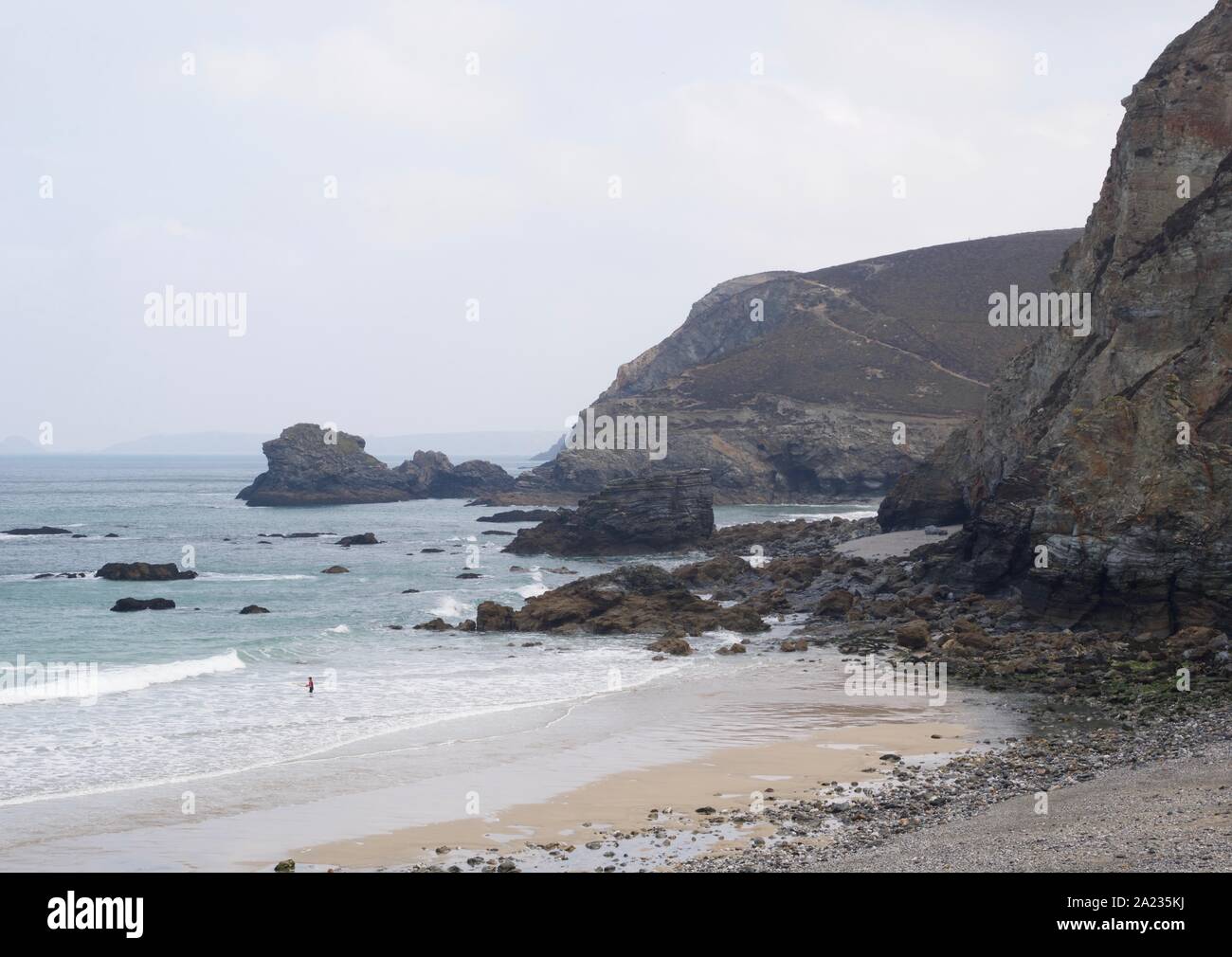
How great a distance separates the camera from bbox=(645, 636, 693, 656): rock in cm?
3638

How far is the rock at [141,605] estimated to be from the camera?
45.9m

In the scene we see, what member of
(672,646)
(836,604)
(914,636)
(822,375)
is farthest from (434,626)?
(822,375)

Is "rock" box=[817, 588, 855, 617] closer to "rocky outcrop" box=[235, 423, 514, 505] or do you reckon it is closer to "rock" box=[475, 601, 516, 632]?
"rock" box=[475, 601, 516, 632]

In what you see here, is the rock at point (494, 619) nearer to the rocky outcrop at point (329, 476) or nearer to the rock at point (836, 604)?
the rock at point (836, 604)

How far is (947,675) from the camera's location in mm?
30688

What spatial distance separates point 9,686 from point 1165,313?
37.7 metres

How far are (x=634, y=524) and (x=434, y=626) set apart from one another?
30.3 metres

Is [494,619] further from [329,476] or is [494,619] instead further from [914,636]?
[329,476]

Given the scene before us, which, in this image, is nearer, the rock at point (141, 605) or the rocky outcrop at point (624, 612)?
the rocky outcrop at point (624, 612)

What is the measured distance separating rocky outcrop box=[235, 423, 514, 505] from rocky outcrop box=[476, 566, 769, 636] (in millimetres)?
77356

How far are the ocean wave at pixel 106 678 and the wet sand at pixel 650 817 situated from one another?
15.0 meters

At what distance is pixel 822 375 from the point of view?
5236 inches

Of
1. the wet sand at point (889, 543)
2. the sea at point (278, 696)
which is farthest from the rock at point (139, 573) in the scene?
the wet sand at point (889, 543)
